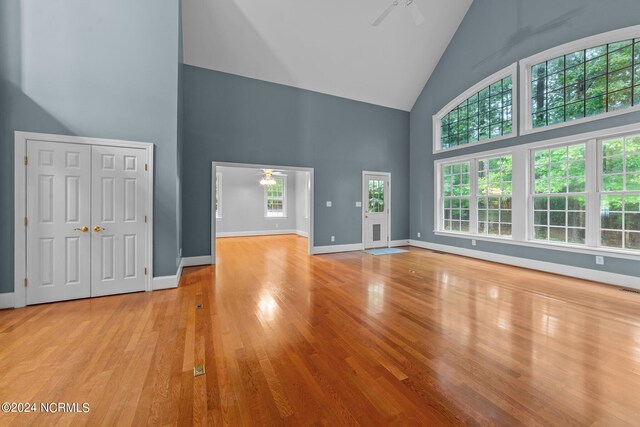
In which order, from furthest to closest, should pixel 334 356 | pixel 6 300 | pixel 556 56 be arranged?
pixel 556 56, pixel 6 300, pixel 334 356

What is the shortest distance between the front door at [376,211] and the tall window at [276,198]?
4353 millimetres

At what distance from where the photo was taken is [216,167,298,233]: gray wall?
9406 millimetres

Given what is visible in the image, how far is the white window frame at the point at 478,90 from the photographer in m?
4.97

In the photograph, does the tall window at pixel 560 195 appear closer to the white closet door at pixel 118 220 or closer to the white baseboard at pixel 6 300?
the white closet door at pixel 118 220

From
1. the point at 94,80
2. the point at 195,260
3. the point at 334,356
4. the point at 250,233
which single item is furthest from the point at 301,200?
the point at 334,356

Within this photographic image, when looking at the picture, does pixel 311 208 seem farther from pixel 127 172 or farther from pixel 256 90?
pixel 127 172

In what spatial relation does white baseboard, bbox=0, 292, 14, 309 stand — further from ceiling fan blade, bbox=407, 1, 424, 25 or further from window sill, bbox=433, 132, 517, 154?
window sill, bbox=433, 132, 517, 154

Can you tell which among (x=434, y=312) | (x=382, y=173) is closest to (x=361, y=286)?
(x=434, y=312)

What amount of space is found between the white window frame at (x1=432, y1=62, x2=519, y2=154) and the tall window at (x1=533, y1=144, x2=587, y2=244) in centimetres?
78

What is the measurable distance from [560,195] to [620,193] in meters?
0.70

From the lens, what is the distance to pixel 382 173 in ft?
23.5

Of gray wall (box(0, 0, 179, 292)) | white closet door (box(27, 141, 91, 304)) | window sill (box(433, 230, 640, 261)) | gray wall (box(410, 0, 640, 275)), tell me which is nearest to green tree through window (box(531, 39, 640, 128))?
gray wall (box(410, 0, 640, 275))

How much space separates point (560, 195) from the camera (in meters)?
4.45

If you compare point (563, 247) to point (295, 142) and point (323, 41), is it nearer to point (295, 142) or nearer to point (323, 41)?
point (295, 142)
